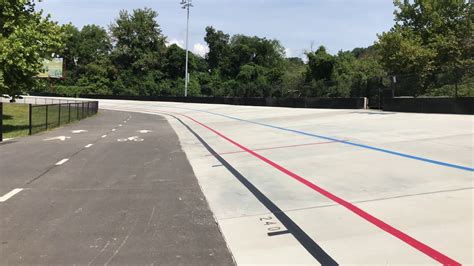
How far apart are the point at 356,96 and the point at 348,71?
3847 cm

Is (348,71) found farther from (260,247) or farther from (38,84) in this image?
(260,247)

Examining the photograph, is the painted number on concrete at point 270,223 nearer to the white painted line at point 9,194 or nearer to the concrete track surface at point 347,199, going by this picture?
the concrete track surface at point 347,199

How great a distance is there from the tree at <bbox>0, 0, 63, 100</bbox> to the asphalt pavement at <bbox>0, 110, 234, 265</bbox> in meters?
11.5

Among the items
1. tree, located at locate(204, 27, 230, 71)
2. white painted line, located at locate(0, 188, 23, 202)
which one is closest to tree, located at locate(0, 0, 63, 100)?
white painted line, located at locate(0, 188, 23, 202)

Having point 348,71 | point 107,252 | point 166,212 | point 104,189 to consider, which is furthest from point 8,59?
point 348,71

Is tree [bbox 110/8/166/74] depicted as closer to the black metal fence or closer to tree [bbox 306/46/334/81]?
tree [bbox 306/46/334/81]

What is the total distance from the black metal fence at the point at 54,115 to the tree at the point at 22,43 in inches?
70.0

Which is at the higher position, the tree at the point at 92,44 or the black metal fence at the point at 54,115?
the tree at the point at 92,44

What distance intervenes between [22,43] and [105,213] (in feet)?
62.6

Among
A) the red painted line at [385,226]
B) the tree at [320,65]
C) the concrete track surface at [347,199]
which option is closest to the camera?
the red painted line at [385,226]

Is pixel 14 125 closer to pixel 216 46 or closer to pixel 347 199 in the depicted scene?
pixel 347 199

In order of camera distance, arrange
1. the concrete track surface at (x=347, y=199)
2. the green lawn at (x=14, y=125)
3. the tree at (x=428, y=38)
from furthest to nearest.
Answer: the tree at (x=428, y=38), the green lawn at (x=14, y=125), the concrete track surface at (x=347, y=199)

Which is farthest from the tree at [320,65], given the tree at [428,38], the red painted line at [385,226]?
the red painted line at [385,226]

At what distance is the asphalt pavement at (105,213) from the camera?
17.0 ft
